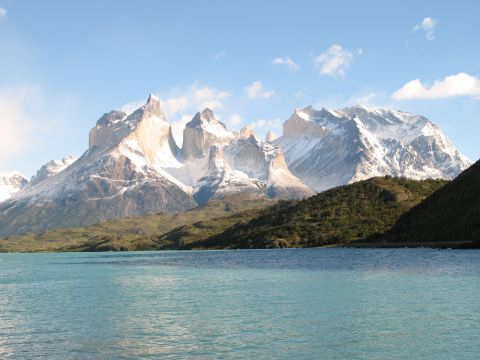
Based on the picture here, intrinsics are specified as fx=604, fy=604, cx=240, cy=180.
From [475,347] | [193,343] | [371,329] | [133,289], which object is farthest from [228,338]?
[133,289]

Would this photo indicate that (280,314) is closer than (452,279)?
Yes

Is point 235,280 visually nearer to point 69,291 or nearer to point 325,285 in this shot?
point 325,285

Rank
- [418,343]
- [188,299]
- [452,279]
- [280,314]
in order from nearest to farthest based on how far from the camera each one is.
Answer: [418,343] → [280,314] → [188,299] → [452,279]

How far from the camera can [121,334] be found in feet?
200

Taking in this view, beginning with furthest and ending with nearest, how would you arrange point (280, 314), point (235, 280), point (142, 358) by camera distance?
point (235, 280) < point (280, 314) < point (142, 358)

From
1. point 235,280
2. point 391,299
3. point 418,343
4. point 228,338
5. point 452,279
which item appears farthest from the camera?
point 235,280

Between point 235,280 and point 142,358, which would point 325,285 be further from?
point 142,358

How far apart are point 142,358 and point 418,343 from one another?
77.5 ft

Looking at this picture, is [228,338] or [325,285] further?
[325,285]

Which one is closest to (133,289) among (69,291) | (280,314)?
(69,291)

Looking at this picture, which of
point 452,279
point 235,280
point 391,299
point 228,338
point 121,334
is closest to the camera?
point 228,338

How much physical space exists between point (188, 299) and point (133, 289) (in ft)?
79.9

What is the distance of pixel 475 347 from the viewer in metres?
50.4

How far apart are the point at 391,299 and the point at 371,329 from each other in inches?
883
